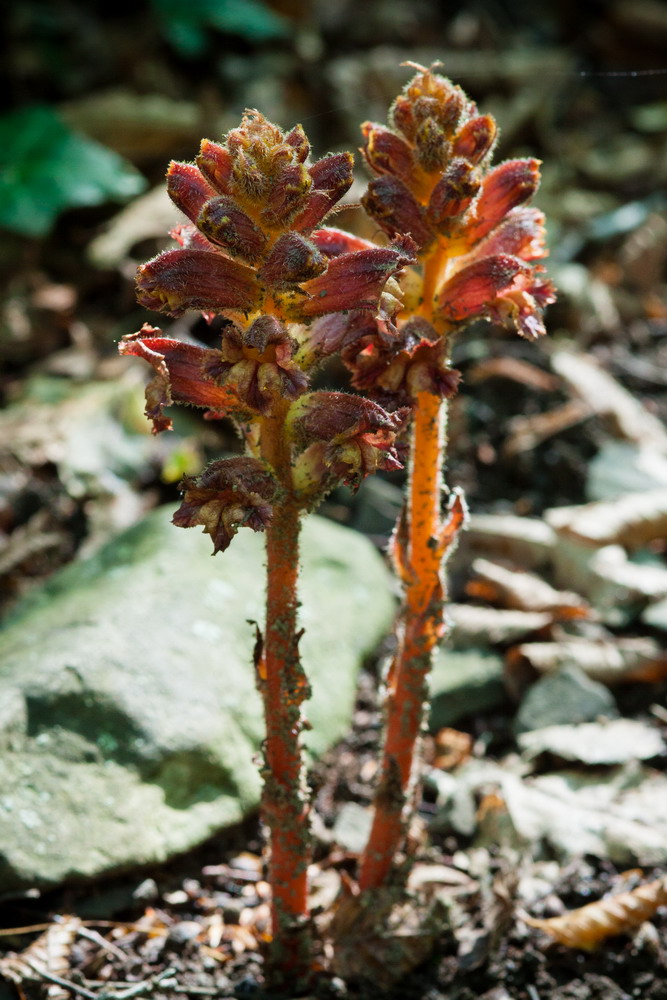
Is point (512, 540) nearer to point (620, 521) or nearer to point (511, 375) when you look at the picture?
point (620, 521)

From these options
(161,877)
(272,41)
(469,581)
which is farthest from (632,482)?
(272,41)

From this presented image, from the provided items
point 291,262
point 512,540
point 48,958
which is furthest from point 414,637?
point 512,540

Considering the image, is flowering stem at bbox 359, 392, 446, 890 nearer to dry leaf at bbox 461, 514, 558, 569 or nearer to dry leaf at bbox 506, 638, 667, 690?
dry leaf at bbox 506, 638, 667, 690

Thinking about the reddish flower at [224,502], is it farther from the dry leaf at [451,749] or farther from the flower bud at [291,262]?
the dry leaf at [451,749]

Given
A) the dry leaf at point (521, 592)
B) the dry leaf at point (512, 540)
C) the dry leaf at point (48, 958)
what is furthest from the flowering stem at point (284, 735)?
the dry leaf at point (512, 540)

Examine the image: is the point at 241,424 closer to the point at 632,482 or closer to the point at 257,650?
the point at 257,650

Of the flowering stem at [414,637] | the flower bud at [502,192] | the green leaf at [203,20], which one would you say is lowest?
the flowering stem at [414,637]

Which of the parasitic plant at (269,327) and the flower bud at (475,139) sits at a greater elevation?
the flower bud at (475,139)
